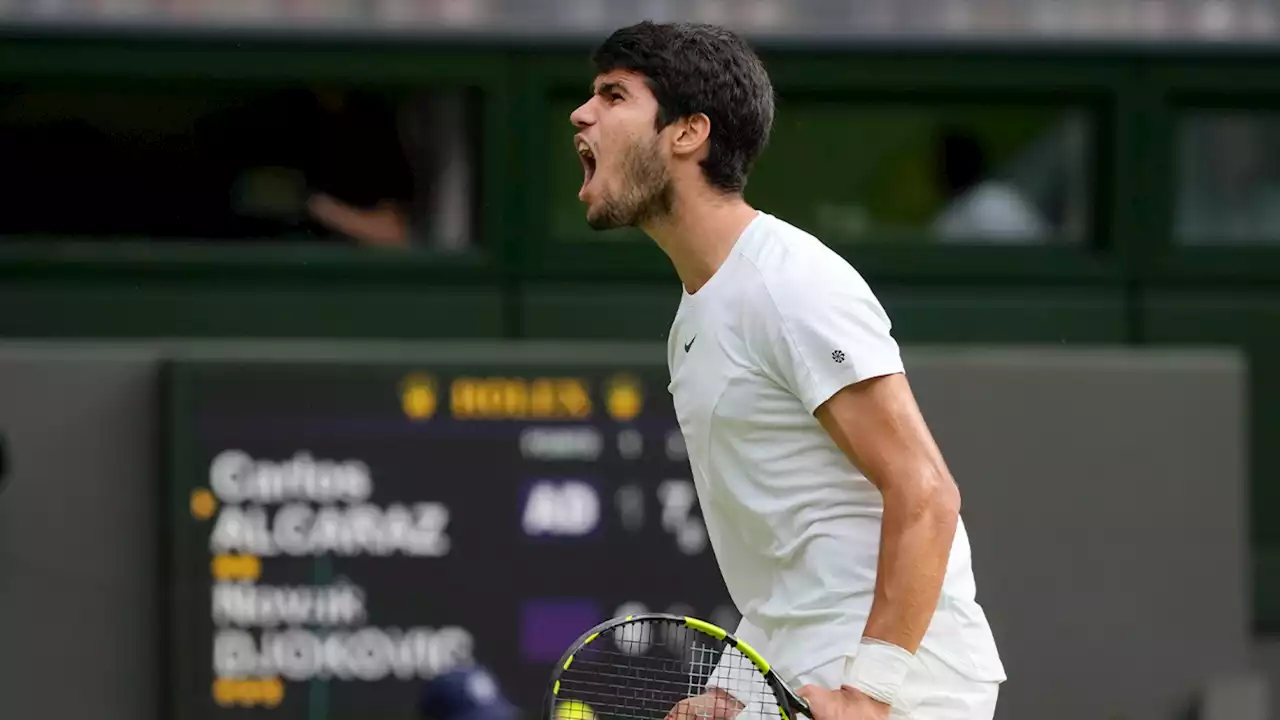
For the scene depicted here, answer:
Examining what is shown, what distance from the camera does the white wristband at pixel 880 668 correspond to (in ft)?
9.21

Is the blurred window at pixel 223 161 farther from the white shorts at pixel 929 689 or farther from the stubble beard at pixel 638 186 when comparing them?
the white shorts at pixel 929 689

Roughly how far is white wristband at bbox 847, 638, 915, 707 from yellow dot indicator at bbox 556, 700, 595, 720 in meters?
0.51

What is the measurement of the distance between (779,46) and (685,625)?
393 cm

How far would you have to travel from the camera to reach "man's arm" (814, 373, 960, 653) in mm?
2809

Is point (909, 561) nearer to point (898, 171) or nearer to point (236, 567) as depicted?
point (236, 567)

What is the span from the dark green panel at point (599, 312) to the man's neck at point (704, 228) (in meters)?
3.30

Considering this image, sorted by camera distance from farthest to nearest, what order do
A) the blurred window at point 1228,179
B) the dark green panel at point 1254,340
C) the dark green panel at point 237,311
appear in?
the blurred window at point 1228,179, the dark green panel at point 1254,340, the dark green panel at point 237,311

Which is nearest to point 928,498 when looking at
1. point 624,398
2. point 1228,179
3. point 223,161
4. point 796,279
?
point 796,279

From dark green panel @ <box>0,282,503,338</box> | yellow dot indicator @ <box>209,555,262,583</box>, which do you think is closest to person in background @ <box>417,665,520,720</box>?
yellow dot indicator @ <box>209,555,262,583</box>

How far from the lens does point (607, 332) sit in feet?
21.2

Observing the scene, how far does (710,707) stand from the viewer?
303 cm

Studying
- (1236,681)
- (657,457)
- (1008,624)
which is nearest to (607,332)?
(657,457)

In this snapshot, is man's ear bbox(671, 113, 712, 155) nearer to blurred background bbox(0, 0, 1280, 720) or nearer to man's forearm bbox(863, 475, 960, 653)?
man's forearm bbox(863, 475, 960, 653)

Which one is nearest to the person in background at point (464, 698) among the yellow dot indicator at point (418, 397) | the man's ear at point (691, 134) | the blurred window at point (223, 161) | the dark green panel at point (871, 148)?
the yellow dot indicator at point (418, 397)
